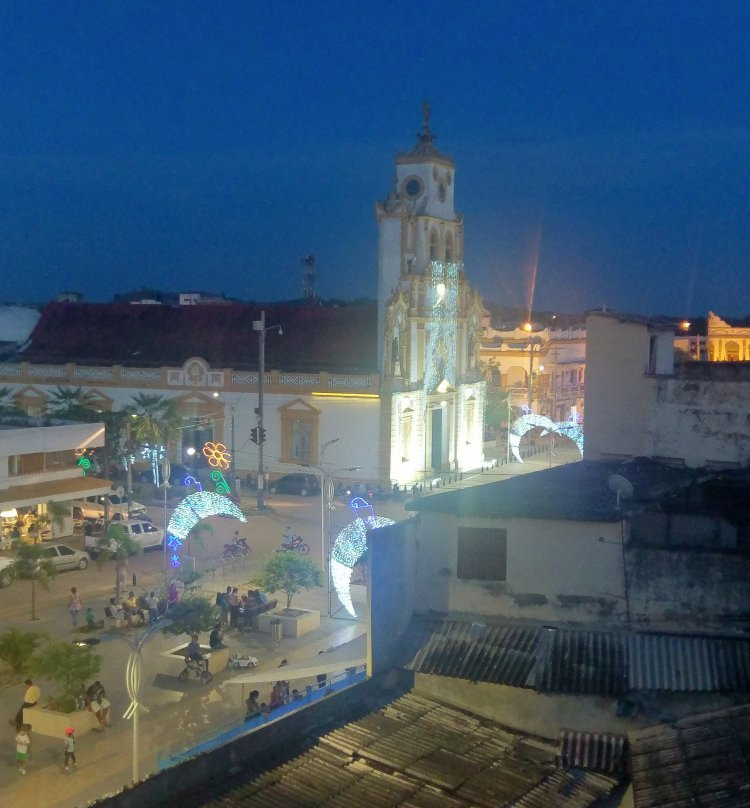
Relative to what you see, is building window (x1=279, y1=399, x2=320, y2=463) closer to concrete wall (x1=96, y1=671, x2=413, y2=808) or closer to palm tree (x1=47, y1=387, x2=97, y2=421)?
palm tree (x1=47, y1=387, x2=97, y2=421)

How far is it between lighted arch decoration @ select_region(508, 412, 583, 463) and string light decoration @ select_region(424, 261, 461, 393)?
3.51 m

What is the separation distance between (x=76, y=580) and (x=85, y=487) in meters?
5.51

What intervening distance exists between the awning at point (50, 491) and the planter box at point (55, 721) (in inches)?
533

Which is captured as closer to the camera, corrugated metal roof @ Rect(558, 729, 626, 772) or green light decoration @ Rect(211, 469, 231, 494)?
corrugated metal roof @ Rect(558, 729, 626, 772)

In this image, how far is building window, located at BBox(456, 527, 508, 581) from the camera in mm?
15609

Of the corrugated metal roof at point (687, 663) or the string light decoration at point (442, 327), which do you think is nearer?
the corrugated metal roof at point (687, 663)

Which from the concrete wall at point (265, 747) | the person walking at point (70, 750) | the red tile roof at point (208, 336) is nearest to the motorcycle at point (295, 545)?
the red tile roof at point (208, 336)

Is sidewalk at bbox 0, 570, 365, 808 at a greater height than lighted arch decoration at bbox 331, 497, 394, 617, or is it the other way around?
lighted arch decoration at bbox 331, 497, 394, 617

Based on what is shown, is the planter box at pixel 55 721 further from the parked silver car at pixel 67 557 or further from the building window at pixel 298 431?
the building window at pixel 298 431

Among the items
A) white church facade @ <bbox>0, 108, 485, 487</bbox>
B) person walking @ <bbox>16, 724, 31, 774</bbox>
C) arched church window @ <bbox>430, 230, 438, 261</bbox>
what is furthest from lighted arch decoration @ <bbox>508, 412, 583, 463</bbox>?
person walking @ <bbox>16, 724, 31, 774</bbox>

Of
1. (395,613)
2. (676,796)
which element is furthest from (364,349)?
(676,796)

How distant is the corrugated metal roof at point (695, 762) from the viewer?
10266 millimetres

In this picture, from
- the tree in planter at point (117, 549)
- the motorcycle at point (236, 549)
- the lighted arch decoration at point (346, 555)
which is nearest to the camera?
the lighted arch decoration at point (346, 555)

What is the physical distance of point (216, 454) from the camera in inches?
1718
